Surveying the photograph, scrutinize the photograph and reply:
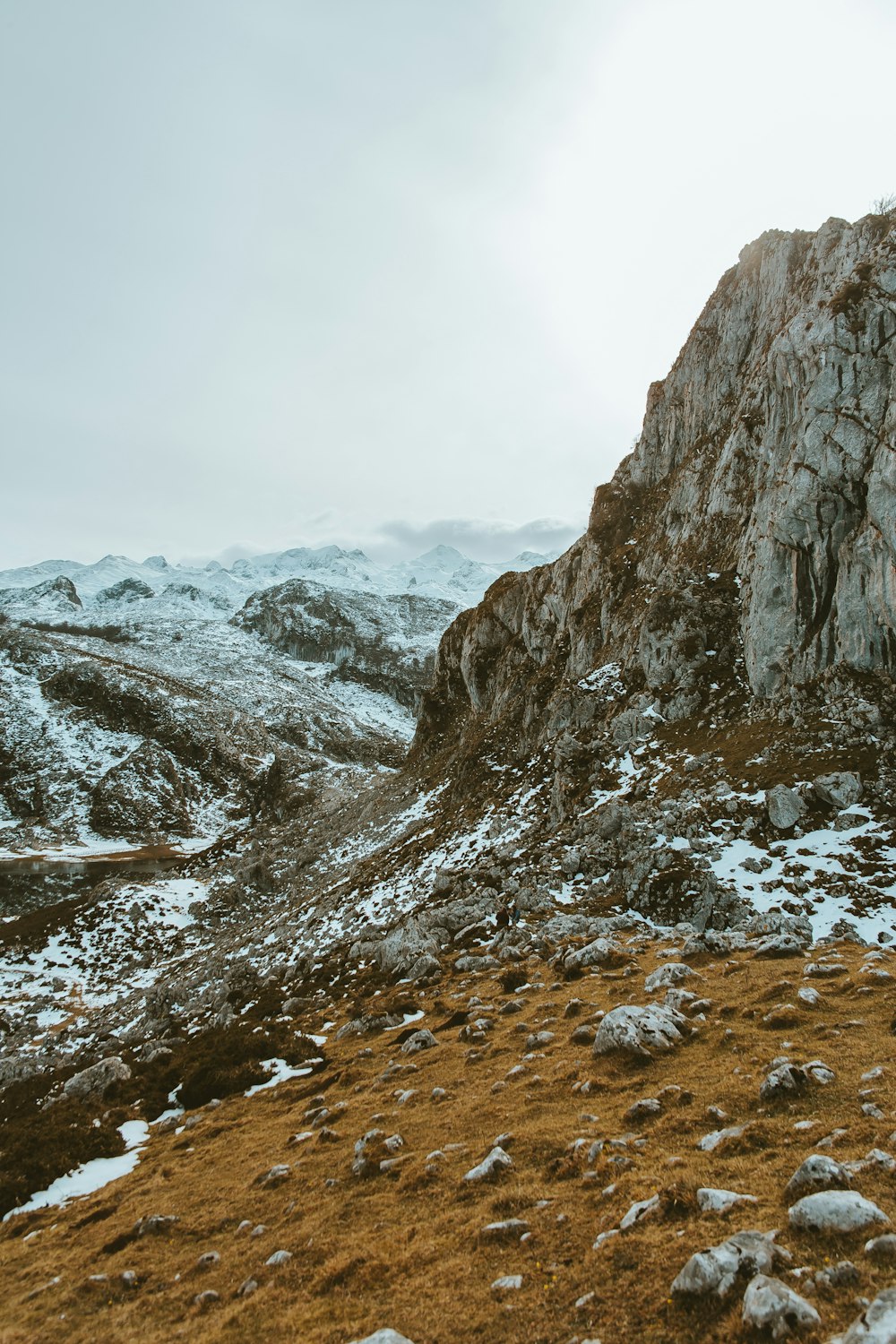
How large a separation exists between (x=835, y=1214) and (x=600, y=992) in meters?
12.7

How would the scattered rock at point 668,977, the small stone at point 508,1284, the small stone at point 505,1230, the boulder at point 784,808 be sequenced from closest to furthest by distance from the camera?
1. the small stone at point 508,1284
2. the small stone at point 505,1230
3. the scattered rock at point 668,977
4. the boulder at point 784,808

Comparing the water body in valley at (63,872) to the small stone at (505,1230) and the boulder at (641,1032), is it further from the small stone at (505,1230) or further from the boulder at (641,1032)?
the small stone at (505,1230)

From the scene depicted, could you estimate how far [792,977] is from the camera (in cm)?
1734

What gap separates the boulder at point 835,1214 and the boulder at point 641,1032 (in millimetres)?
6991

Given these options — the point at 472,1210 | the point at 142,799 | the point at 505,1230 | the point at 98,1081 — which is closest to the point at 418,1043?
the point at 472,1210

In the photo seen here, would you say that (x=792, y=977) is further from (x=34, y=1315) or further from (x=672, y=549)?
(x=672, y=549)

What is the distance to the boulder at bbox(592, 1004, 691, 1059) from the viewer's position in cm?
1415

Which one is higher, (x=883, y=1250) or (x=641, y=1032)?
(x=883, y=1250)

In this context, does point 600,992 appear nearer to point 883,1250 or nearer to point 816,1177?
point 816,1177

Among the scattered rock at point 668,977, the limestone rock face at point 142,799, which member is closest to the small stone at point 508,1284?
the scattered rock at point 668,977

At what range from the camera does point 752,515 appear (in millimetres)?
43688

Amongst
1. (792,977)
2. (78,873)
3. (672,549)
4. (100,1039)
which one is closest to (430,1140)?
(792,977)

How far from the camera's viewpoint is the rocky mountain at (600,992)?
8422mm

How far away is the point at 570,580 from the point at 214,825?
115 metres
